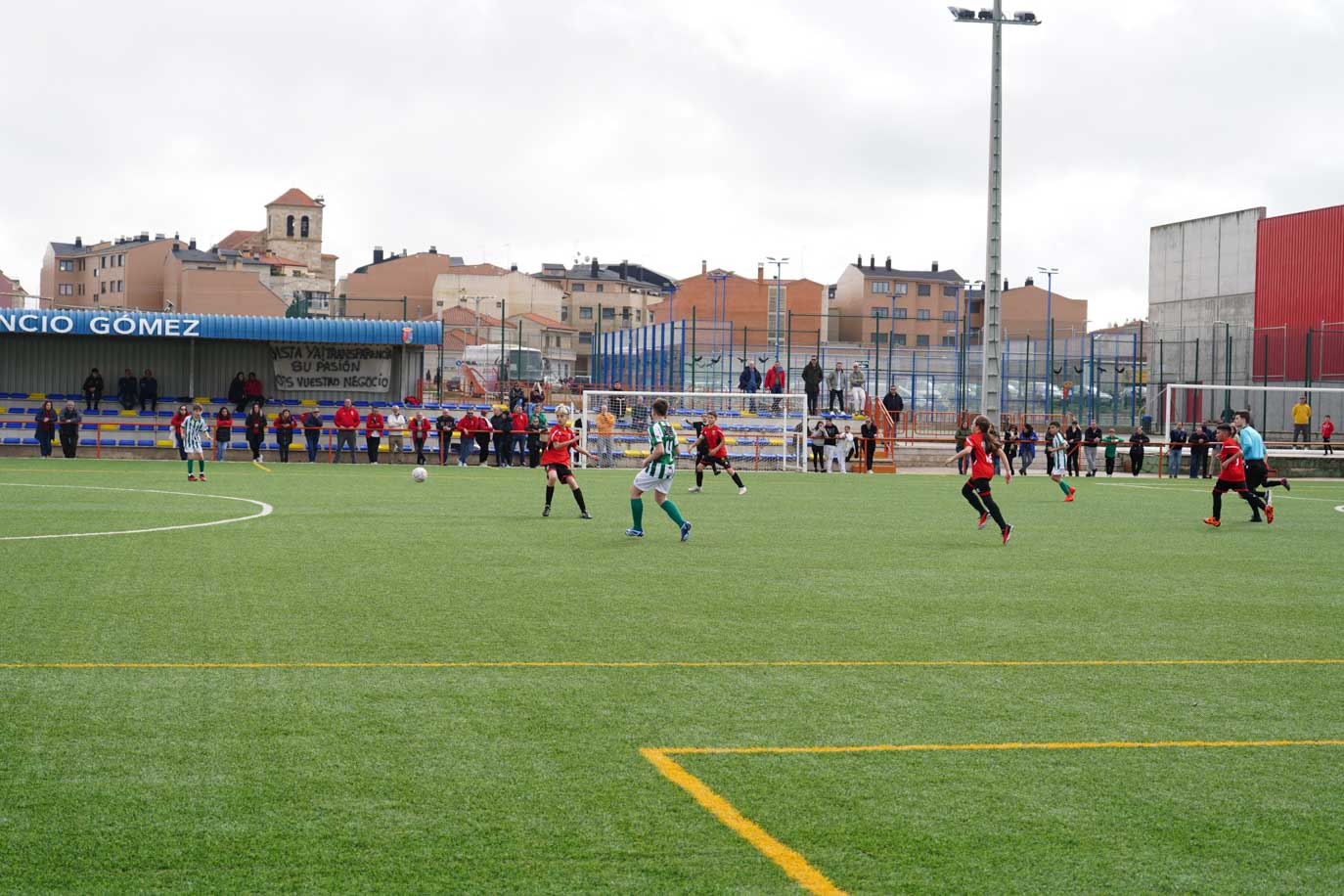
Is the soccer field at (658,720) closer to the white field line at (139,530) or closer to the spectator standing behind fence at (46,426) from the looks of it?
the white field line at (139,530)

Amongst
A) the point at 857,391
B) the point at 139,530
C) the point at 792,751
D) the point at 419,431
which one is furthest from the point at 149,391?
the point at 792,751

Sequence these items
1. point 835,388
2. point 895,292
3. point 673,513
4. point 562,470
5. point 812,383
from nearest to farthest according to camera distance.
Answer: point 673,513 → point 562,470 → point 812,383 → point 835,388 → point 895,292

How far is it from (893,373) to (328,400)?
21156 millimetres

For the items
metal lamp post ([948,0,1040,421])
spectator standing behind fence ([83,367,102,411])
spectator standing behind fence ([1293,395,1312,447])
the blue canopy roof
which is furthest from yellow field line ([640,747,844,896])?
spectator standing behind fence ([1293,395,1312,447])

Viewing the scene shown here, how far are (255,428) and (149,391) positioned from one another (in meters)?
4.41

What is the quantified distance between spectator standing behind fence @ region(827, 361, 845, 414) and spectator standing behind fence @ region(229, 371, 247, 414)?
17.7 meters

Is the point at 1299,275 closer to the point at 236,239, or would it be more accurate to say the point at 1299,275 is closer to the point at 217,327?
the point at 217,327

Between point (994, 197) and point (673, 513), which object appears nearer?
point (673, 513)

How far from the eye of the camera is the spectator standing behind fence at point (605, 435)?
3972cm

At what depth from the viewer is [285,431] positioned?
38969 mm

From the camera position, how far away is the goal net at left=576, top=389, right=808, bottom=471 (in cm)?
4044

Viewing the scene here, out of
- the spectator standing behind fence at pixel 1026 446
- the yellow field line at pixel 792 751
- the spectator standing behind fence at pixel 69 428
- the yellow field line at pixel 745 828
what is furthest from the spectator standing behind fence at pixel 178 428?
the yellow field line at pixel 745 828

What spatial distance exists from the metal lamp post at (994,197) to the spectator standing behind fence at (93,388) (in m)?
24.3

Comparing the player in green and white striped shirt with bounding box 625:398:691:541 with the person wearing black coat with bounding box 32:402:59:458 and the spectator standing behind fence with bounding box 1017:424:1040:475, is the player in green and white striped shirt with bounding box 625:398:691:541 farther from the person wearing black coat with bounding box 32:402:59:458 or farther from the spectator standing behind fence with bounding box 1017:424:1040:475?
the spectator standing behind fence with bounding box 1017:424:1040:475
